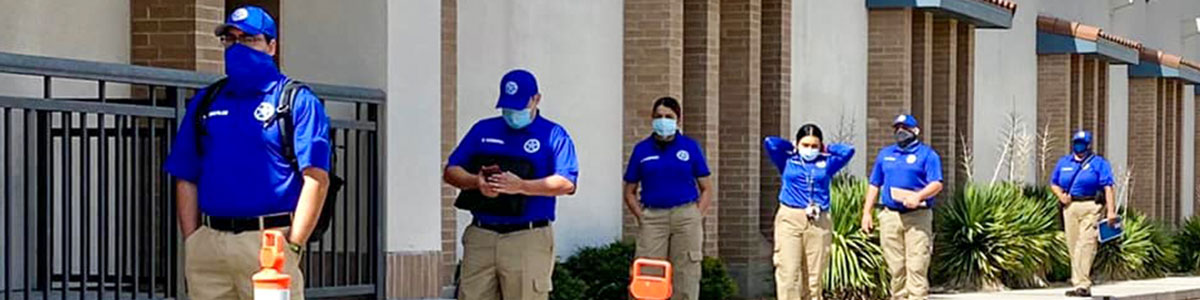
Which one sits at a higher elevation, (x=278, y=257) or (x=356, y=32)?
(x=356, y=32)

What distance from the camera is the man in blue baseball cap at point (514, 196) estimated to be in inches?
454

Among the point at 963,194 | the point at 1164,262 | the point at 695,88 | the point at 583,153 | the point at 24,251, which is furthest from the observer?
the point at 1164,262

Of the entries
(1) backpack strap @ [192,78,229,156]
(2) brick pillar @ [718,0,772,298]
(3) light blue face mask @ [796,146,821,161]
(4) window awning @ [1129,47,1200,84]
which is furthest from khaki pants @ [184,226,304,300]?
(4) window awning @ [1129,47,1200,84]

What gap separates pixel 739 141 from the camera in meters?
21.5

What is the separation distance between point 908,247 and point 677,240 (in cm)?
340

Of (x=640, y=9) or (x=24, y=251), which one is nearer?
(x=24, y=251)

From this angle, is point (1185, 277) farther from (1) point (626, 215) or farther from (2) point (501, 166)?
(2) point (501, 166)

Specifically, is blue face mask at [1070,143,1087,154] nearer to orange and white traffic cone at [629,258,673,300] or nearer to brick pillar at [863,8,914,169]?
brick pillar at [863,8,914,169]

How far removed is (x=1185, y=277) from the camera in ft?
101

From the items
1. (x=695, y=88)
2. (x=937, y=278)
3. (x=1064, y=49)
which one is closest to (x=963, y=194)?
(x=937, y=278)

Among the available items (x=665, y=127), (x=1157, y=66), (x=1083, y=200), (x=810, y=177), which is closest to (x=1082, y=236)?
(x=1083, y=200)

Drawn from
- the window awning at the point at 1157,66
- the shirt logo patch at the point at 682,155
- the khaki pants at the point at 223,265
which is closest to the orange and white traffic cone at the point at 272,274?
the khaki pants at the point at 223,265

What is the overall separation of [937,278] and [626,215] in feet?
18.4

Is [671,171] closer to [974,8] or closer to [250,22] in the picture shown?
[250,22]
